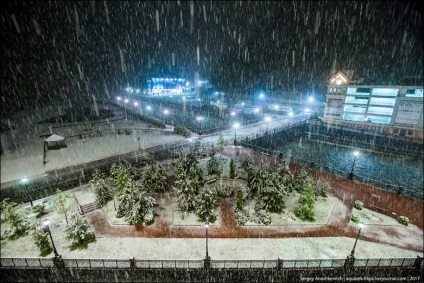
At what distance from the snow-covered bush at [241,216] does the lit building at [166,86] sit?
3930 inches

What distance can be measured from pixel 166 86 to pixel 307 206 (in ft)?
342

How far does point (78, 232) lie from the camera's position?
50.2 feet

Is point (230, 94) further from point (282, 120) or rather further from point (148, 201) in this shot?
point (148, 201)

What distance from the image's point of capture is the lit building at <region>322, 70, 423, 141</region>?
41.3m

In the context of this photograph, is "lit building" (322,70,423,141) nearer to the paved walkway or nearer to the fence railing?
the paved walkway

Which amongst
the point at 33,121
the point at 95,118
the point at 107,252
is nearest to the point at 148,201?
the point at 107,252

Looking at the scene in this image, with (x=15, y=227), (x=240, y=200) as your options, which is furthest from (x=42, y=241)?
(x=240, y=200)

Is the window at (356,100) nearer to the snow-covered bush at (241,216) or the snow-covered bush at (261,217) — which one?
the snow-covered bush at (261,217)

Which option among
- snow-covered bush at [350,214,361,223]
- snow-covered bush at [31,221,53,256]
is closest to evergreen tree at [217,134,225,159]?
snow-covered bush at [350,214,361,223]

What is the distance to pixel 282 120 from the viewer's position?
182 feet

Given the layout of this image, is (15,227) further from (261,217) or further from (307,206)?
(307,206)

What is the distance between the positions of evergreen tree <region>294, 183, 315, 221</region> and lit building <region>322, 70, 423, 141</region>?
36470 mm

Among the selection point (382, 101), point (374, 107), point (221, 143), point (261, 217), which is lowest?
point (261, 217)

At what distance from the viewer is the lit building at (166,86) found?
108956 millimetres
